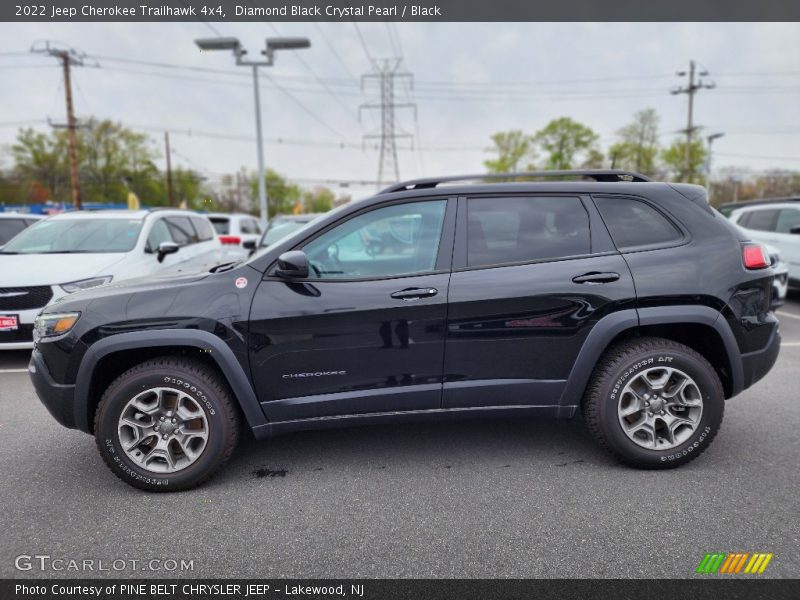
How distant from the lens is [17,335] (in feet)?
17.2

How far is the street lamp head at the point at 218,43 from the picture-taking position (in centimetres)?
1598

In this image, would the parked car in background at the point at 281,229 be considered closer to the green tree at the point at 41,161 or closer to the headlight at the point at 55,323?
the headlight at the point at 55,323

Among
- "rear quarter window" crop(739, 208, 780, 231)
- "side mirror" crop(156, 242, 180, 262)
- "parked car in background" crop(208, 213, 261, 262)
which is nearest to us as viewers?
"side mirror" crop(156, 242, 180, 262)

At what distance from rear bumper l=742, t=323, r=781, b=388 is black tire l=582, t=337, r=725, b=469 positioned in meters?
0.24

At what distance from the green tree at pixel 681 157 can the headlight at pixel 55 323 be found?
168 ft

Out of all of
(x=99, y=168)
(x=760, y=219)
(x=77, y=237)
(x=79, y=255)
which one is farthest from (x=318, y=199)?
(x=79, y=255)

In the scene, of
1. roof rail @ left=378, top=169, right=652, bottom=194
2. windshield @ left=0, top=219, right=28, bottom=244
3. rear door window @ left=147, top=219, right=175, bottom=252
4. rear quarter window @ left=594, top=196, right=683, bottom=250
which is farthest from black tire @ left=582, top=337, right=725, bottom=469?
windshield @ left=0, top=219, right=28, bottom=244

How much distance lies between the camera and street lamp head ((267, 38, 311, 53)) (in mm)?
16969

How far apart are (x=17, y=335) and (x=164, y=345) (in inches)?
141

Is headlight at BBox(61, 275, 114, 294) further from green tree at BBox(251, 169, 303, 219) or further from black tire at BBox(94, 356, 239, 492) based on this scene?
green tree at BBox(251, 169, 303, 219)

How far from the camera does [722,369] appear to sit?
129 inches

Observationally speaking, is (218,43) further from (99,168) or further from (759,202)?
(99,168)

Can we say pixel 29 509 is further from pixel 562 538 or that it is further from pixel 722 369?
pixel 722 369

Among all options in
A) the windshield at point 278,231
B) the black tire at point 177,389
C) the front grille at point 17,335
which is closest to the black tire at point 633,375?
the black tire at point 177,389
